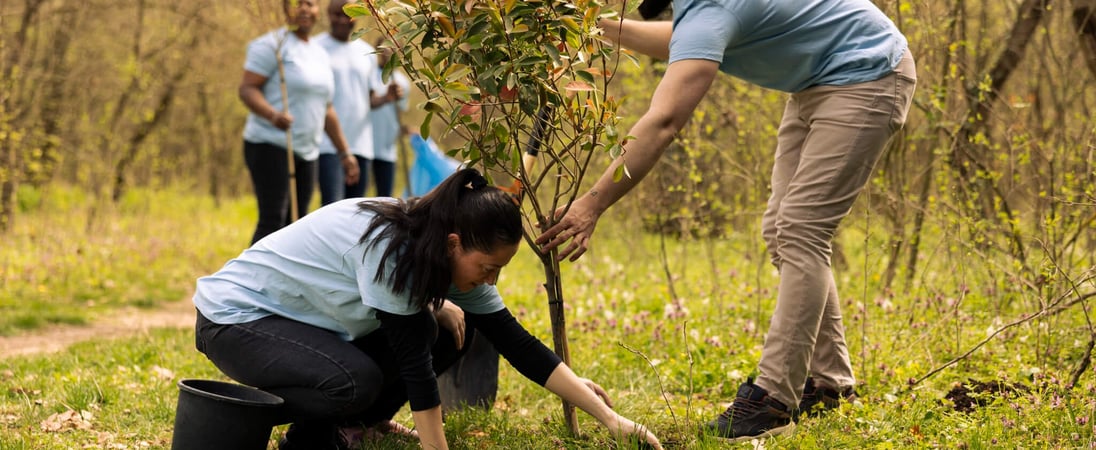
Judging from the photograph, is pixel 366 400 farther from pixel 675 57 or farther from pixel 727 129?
pixel 727 129

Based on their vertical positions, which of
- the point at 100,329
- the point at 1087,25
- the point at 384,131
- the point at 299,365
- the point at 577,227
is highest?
the point at 1087,25

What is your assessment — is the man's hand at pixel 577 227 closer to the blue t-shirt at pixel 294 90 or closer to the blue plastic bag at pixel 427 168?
the blue t-shirt at pixel 294 90

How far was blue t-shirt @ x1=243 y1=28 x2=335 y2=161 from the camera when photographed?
19.1 ft

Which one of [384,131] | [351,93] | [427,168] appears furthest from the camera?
[427,168]

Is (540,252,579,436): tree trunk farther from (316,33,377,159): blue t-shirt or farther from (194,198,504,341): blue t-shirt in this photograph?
(316,33,377,159): blue t-shirt

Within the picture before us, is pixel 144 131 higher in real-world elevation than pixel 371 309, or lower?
lower

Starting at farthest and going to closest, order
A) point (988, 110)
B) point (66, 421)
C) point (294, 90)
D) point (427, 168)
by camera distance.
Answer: point (427, 168) → point (294, 90) → point (988, 110) → point (66, 421)

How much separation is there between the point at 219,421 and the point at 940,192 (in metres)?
3.79

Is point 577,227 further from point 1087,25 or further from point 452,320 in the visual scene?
point 1087,25

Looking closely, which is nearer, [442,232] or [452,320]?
[442,232]

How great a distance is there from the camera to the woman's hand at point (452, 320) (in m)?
3.21

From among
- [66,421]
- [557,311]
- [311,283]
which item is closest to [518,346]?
[557,311]

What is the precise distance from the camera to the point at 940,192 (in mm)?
5055

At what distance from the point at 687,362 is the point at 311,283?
183 cm
